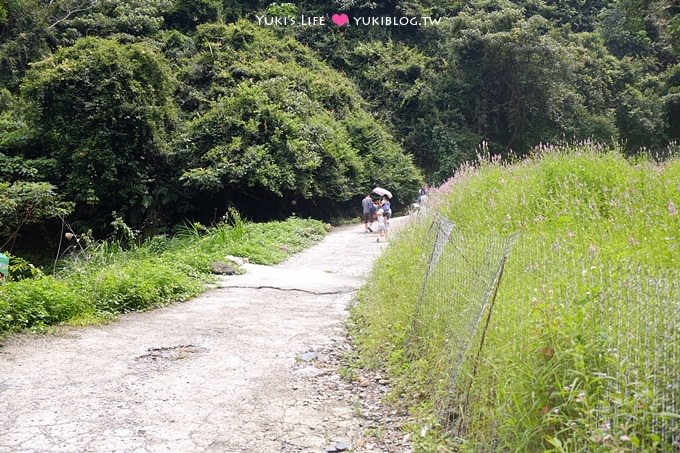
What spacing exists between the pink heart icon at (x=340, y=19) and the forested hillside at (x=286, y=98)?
46cm

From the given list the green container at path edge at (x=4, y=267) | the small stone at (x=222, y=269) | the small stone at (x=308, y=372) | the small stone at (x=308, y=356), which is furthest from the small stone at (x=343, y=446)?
the small stone at (x=222, y=269)

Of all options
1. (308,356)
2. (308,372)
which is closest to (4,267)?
(308,356)

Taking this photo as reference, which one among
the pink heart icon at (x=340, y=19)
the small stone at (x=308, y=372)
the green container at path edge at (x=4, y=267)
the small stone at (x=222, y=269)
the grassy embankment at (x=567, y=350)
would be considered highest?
the pink heart icon at (x=340, y=19)

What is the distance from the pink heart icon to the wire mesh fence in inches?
1218

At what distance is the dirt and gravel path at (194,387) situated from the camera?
13.0 ft

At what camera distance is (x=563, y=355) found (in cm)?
273

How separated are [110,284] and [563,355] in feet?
21.5

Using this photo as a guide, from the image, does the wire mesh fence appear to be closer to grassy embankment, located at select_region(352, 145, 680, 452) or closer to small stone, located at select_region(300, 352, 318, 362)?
grassy embankment, located at select_region(352, 145, 680, 452)

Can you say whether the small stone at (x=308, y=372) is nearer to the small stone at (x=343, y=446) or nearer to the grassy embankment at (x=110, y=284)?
the small stone at (x=343, y=446)

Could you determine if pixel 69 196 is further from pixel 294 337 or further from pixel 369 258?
pixel 294 337

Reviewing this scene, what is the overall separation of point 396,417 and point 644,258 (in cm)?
217

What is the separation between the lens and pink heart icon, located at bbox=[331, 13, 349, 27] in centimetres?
3269

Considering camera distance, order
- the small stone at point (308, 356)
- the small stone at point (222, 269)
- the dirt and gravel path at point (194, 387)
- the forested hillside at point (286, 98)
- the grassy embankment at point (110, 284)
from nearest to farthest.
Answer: the dirt and gravel path at point (194, 387) < the small stone at point (308, 356) < the grassy embankment at point (110, 284) < the small stone at point (222, 269) < the forested hillside at point (286, 98)

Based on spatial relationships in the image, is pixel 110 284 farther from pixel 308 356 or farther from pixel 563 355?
pixel 563 355
